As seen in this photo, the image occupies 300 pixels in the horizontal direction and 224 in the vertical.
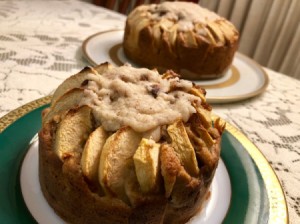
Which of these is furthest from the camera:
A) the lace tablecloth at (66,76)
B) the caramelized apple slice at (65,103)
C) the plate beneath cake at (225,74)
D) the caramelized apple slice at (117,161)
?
the plate beneath cake at (225,74)

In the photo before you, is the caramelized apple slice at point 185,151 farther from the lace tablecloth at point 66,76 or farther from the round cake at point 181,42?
the round cake at point 181,42

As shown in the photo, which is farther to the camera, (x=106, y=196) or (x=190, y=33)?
(x=190, y=33)

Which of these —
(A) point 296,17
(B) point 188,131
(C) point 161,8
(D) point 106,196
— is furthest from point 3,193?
(A) point 296,17

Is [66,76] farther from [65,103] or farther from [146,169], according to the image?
[146,169]

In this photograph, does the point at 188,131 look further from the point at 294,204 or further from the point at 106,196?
the point at 294,204

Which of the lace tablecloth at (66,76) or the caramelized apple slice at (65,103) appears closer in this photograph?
the caramelized apple slice at (65,103)

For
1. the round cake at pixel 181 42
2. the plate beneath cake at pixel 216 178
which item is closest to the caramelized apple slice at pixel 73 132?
the plate beneath cake at pixel 216 178

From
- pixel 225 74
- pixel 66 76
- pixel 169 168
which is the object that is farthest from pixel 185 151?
pixel 225 74
